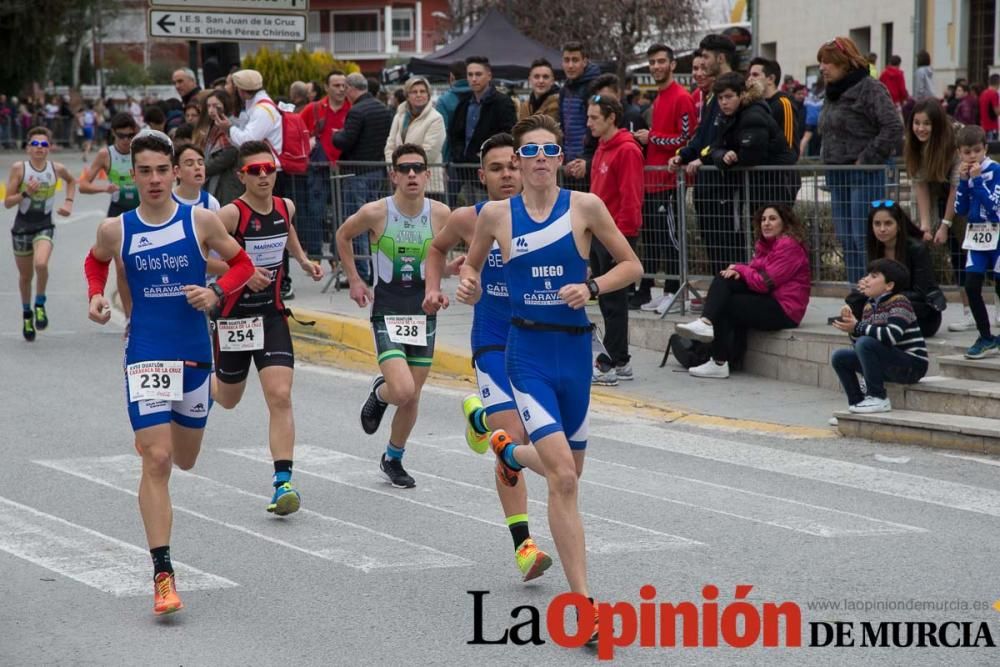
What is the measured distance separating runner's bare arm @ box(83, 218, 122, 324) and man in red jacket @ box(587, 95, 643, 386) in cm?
555

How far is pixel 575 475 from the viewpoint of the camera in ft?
20.7

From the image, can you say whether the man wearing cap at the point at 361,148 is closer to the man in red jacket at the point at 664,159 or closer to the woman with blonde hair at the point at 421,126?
the woman with blonde hair at the point at 421,126

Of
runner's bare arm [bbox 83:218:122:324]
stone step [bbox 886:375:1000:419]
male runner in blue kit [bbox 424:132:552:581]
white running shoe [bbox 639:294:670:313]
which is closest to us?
male runner in blue kit [bbox 424:132:552:581]

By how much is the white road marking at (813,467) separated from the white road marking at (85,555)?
3821 mm

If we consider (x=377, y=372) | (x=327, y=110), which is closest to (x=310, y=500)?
(x=377, y=372)

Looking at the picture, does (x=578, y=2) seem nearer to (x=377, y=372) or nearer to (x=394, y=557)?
(x=377, y=372)

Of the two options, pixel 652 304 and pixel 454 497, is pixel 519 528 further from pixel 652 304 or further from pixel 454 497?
pixel 652 304

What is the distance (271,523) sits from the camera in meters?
8.16

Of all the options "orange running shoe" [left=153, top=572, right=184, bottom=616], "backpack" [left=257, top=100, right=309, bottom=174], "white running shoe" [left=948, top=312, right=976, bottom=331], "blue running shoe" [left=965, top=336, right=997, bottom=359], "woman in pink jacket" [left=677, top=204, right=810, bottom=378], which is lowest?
"orange running shoe" [left=153, top=572, right=184, bottom=616]

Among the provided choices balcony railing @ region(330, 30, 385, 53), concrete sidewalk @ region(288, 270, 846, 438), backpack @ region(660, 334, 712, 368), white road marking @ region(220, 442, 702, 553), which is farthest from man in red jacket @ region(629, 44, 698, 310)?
balcony railing @ region(330, 30, 385, 53)

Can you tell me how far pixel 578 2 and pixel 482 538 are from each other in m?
41.1

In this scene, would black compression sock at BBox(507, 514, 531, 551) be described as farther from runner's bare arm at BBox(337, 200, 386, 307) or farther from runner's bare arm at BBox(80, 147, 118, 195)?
runner's bare arm at BBox(80, 147, 118, 195)

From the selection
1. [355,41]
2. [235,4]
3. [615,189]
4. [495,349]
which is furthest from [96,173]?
[355,41]

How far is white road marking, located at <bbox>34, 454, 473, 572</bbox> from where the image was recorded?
738 cm
